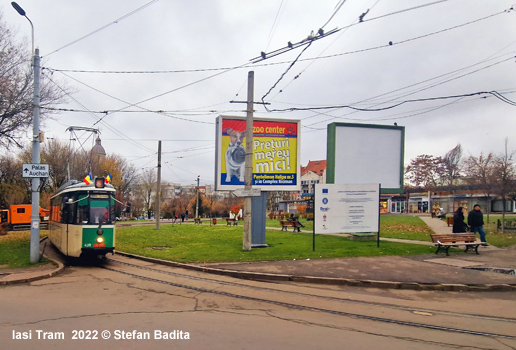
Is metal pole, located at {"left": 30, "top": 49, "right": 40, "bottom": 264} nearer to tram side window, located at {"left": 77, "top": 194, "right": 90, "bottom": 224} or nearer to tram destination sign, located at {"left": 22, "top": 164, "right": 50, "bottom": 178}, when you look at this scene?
tram destination sign, located at {"left": 22, "top": 164, "right": 50, "bottom": 178}

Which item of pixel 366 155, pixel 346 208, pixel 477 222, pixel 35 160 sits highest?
pixel 366 155

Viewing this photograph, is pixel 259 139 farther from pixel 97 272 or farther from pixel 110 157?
pixel 110 157

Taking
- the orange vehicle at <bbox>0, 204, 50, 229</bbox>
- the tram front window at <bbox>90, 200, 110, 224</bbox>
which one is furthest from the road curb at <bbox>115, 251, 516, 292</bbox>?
the orange vehicle at <bbox>0, 204, 50, 229</bbox>

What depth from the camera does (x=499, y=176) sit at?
26.1 meters

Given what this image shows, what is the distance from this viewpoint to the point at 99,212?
14.2 meters

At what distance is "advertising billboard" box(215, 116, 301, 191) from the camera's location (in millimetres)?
19531

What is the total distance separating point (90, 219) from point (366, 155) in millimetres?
14890

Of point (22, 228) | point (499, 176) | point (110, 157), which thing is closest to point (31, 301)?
point (499, 176)

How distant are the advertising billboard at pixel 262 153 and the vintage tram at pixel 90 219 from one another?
6.02m

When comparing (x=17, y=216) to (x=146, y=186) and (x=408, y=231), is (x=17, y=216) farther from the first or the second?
(x=146, y=186)

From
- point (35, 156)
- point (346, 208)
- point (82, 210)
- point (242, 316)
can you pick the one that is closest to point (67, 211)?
point (82, 210)

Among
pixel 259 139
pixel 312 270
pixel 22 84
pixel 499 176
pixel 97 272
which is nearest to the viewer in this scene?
pixel 312 270

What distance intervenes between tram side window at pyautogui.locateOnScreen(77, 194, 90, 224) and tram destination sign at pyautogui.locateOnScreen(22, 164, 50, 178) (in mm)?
1587

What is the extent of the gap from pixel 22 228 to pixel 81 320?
4101cm
